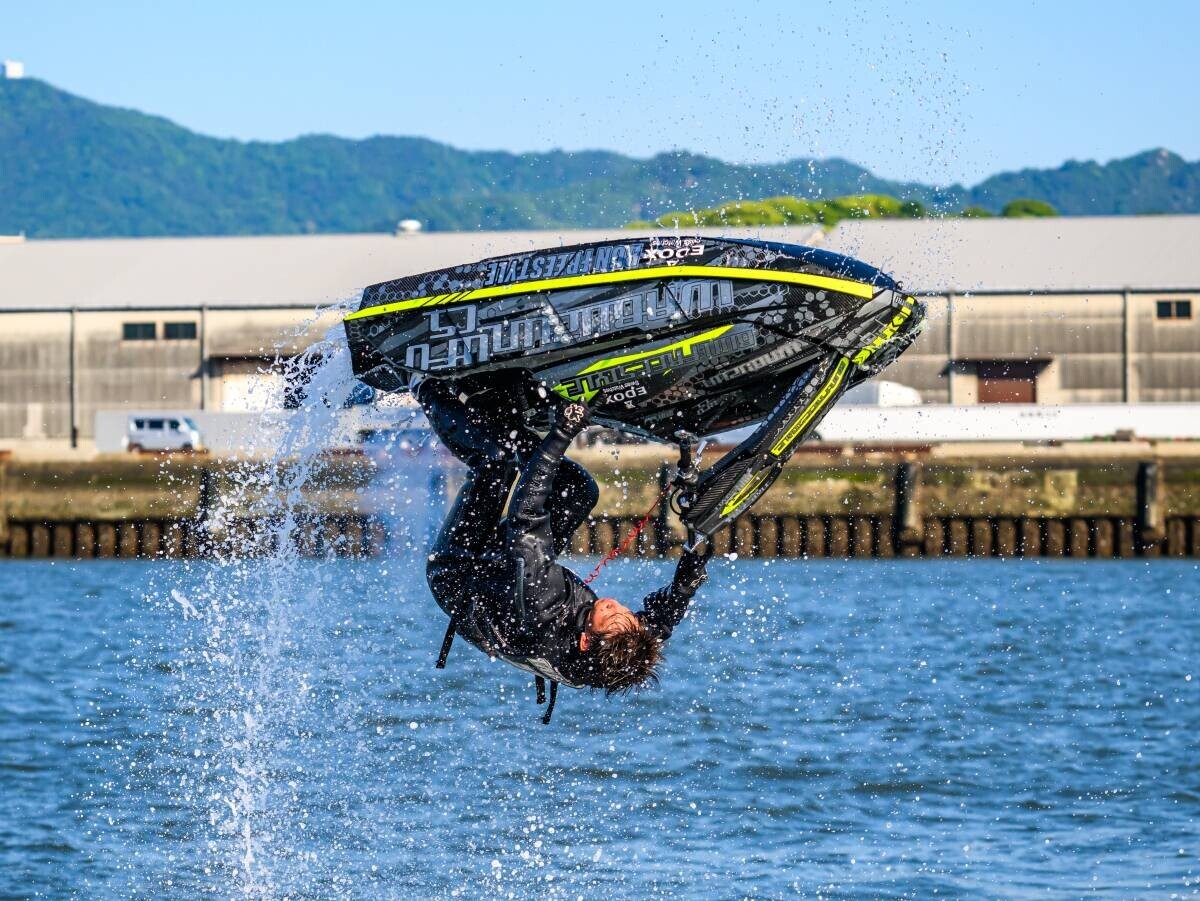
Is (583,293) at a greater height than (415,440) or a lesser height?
greater

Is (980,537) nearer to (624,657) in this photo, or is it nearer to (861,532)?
(861,532)

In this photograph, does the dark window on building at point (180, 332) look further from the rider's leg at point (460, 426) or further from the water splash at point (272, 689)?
the rider's leg at point (460, 426)

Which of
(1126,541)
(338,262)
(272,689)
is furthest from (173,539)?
(1126,541)

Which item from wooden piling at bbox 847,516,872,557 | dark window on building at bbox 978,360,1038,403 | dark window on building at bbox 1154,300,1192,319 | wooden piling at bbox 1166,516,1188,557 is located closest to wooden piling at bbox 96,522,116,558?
wooden piling at bbox 847,516,872,557

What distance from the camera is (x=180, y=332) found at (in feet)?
154

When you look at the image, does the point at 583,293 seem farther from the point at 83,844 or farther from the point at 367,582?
the point at 367,582

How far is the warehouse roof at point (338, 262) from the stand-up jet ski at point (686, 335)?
3408 centimetres

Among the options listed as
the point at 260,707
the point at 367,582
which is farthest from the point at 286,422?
the point at 367,582

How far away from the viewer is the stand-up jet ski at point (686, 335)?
8.10 meters

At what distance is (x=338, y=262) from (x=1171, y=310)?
22.6 meters

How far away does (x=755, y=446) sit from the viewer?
321 inches

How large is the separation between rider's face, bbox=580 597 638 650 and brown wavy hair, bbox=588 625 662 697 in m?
0.02

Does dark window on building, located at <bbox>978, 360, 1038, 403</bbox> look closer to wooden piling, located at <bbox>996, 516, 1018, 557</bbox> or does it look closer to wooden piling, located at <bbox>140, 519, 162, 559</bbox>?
wooden piling, located at <bbox>996, 516, 1018, 557</bbox>

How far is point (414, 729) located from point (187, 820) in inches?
130
